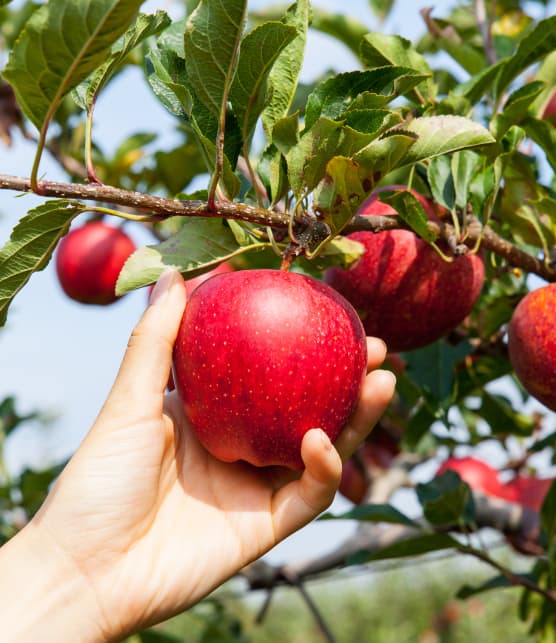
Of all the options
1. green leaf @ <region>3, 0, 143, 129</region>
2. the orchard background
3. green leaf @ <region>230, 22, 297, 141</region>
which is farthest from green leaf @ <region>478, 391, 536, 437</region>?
green leaf @ <region>3, 0, 143, 129</region>

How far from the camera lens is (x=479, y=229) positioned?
1420 millimetres

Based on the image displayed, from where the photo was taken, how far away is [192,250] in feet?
3.90

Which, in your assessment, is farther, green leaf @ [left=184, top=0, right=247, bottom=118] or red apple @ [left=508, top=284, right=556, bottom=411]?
red apple @ [left=508, top=284, right=556, bottom=411]

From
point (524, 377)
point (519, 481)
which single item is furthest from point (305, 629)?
point (524, 377)

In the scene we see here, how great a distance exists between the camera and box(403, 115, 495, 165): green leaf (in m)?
1.08

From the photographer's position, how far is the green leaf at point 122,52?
3.60ft

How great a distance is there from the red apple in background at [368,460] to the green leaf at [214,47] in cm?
162

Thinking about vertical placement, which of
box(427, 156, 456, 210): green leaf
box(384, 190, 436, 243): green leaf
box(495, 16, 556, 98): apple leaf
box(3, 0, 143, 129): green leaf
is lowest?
box(427, 156, 456, 210): green leaf

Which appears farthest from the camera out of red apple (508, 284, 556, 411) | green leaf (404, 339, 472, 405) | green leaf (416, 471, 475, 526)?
green leaf (416, 471, 475, 526)

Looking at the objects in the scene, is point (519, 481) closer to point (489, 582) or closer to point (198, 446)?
point (489, 582)

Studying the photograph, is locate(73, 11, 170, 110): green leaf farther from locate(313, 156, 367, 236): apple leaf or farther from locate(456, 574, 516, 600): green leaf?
locate(456, 574, 516, 600): green leaf

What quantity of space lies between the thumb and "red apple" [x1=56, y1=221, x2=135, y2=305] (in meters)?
1.35

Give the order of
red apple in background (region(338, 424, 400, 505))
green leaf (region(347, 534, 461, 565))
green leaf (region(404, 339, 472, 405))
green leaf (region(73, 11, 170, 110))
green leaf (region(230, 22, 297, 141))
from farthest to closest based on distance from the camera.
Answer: red apple in background (region(338, 424, 400, 505))
green leaf (region(347, 534, 461, 565))
green leaf (region(404, 339, 472, 405))
green leaf (region(73, 11, 170, 110))
green leaf (region(230, 22, 297, 141))

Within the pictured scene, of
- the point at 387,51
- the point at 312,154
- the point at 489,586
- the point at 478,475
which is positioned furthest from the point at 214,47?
the point at 478,475
